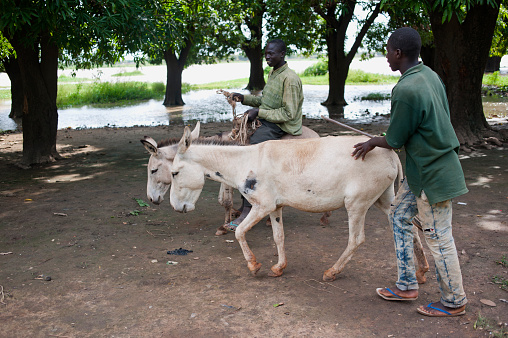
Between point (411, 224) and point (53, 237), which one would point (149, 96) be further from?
point (411, 224)

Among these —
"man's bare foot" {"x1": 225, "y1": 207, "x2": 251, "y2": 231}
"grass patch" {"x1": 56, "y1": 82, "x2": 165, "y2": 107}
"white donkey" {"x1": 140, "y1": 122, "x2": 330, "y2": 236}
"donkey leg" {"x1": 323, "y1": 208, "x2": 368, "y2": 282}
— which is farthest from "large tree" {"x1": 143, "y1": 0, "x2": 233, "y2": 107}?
"donkey leg" {"x1": 323, "y1": 208, "x2": 368, "y2": 282}

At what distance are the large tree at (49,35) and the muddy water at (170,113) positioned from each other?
277 inches

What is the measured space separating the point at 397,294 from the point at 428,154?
1279 millimetres

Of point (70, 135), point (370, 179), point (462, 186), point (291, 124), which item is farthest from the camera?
point (70, 135)

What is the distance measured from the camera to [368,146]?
3.99m

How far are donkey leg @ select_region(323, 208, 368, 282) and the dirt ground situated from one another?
5.1 inches

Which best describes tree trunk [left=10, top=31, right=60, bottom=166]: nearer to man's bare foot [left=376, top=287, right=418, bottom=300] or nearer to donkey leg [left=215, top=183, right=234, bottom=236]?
donkey leg [left=215, top=183, right=234, bottom=236]

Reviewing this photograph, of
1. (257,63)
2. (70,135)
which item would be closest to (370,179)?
(70,135)

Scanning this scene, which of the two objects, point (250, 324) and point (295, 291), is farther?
point (295, 291)

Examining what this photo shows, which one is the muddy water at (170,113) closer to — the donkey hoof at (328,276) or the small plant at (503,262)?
the small plant at (503,262)

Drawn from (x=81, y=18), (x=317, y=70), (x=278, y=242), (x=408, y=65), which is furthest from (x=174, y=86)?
(x=317, y=70)

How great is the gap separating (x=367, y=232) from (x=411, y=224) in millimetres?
1941

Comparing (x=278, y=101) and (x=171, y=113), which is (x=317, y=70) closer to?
(x=171, y=113)

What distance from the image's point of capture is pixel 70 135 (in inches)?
582
